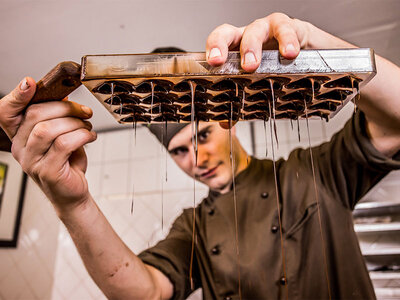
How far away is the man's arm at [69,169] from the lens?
48 cm

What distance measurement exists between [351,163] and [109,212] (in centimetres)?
177

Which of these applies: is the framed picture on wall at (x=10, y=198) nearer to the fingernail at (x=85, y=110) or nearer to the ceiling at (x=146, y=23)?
the ceiling at (x=146, y=23)

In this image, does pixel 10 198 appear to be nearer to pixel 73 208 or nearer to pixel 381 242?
pixel 73 208

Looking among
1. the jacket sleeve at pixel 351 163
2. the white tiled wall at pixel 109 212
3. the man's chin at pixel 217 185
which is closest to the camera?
the jacket sleeve at pixel 351 163

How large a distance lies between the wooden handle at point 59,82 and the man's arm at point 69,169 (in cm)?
1

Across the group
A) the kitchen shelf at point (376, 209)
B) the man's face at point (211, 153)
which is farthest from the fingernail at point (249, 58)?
the kitchen shelf at point (376, 209)

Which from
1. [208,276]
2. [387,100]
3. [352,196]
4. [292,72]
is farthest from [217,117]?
[208,276]

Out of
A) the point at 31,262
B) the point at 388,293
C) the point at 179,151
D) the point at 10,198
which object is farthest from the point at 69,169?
the point at 31,262

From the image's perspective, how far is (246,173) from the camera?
113 cm

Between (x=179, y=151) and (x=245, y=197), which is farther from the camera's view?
(x=179, y=151)

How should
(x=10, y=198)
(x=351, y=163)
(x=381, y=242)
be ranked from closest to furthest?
(x=351, y=163), (x=381, y=242), (x=10, y=198)

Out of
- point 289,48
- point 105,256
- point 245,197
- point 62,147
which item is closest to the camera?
point 289,48

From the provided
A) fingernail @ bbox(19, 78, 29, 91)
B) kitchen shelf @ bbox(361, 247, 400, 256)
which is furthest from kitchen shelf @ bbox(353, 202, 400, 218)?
fingernail @ bbox(19, 78, 29, 91)

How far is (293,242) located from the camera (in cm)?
94
